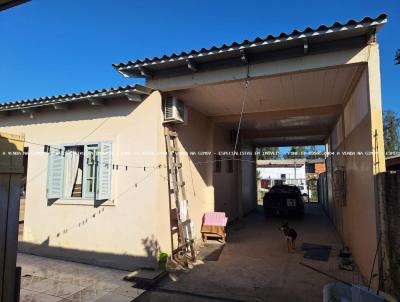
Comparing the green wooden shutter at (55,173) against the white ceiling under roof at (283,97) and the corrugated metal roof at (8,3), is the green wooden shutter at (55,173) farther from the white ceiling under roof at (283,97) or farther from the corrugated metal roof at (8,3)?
the corrugated metal roof at (8,3)

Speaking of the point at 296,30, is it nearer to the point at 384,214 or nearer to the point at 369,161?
the point at 369,161

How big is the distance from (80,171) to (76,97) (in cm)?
175

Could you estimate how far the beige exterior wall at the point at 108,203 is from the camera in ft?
19.9

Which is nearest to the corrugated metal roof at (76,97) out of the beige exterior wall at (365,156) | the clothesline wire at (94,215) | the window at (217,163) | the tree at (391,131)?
the clothesline wire at (94,215)

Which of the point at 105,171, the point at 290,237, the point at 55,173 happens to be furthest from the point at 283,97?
the point at 55,173

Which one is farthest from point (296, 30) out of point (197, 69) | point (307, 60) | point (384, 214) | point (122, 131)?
point (122, 131)

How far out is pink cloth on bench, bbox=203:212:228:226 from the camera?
8328 millimetres

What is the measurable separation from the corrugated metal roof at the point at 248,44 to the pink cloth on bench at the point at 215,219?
174 inches

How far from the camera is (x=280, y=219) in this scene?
42.4 ft

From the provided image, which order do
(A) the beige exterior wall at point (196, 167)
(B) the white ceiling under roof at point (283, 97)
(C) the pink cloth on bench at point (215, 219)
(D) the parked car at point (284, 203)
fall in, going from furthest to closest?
(D) the parked car at point (284, 203)
(C) the pink cloth on bench at point (215, 219)
(A) the beige exterior wall at point (196, 167)
(B) the white ceiling under roof at point (283, 97)

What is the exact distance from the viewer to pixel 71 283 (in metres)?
5.20

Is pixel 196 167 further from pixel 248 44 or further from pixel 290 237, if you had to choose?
pixel 248 44

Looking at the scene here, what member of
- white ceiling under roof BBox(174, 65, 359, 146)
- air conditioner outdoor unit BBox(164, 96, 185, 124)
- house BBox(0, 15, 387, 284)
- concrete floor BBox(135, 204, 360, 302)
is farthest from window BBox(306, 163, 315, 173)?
air conditioner outdoor unit BBox(164, 96, 185, 124)

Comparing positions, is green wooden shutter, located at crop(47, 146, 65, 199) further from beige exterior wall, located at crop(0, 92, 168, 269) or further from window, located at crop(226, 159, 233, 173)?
window, located at crop(226, 159, 233, 173)
